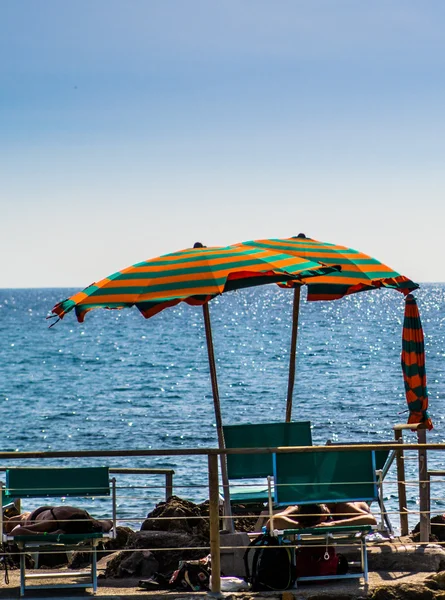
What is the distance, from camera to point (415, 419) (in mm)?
9219

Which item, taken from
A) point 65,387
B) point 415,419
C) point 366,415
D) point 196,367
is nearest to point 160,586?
point 415,419

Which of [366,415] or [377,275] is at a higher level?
[377,275]

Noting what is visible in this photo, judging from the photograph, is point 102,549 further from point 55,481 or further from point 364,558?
point 364,558

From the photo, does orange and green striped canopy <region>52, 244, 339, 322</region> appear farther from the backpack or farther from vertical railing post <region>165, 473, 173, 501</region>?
vertical railing post <region>165, 473, 173, 501</region>

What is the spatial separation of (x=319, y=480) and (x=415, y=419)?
1806mm

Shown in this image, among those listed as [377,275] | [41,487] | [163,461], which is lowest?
[163,461]

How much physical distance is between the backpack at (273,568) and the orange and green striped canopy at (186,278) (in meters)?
1.95

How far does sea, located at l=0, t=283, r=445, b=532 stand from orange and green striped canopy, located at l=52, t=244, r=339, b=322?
4.81 feet

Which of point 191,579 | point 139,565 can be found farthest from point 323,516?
point 139,565

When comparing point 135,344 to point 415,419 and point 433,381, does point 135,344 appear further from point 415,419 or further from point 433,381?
point 415,419

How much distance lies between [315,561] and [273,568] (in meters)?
0.37

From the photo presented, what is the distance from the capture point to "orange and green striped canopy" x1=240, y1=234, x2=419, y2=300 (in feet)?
29.8

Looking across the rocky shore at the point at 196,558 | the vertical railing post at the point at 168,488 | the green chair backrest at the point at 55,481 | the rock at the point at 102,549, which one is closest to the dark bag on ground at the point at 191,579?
the rocky shore at the point at 196,558

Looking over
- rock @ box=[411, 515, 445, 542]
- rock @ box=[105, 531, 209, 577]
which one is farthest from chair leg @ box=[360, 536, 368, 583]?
rock @ box=[411, 515, 445, 542]
